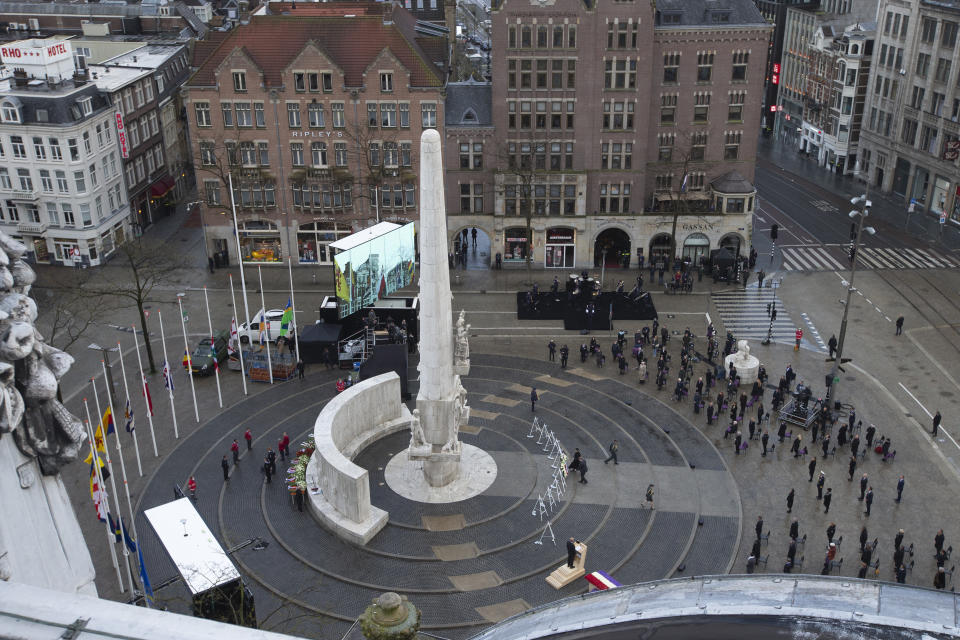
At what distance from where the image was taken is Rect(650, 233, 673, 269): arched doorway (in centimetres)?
8136

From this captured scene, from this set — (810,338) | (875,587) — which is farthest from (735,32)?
(875,587)

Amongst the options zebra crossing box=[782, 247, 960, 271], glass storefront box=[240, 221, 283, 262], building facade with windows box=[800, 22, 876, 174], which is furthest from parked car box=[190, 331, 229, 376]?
building facade with windows box=[800, 22, 876, 174]

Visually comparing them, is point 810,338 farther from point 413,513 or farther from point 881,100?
point 881,100

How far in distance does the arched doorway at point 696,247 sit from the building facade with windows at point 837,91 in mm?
34839

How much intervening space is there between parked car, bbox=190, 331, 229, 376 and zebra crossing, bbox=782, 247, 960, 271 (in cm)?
4846

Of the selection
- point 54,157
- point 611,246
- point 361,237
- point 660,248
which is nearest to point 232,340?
point 361,237

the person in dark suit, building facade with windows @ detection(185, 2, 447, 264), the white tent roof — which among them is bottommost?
the person in dark suit

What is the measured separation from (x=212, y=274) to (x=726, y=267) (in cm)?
4472

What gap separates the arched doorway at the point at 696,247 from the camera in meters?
81.3

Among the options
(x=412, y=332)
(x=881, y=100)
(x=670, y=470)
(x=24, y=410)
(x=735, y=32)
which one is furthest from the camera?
(x=881, y=100)

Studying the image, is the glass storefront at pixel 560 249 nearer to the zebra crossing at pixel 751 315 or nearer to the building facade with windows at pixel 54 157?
the zebra crossing at pixel 751 315

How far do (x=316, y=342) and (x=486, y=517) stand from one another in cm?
2207

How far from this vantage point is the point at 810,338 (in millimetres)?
67875

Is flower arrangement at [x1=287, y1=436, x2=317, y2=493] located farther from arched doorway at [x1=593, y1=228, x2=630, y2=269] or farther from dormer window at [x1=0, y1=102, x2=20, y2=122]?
dormer window at [x1=0, y1=102, x2=20, y2=122]
